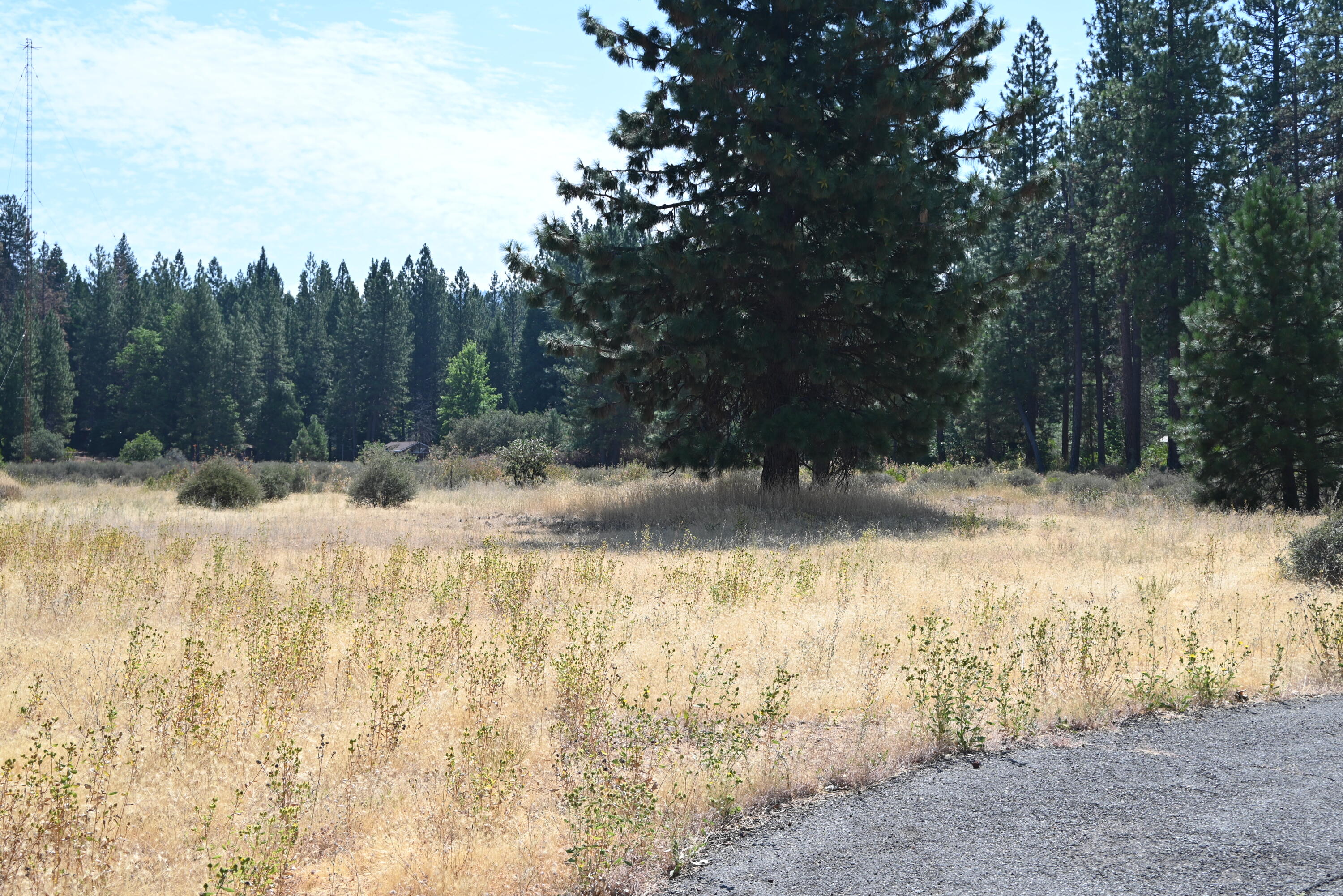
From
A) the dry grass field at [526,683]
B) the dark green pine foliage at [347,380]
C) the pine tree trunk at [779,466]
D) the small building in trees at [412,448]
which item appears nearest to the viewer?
the dry grass field at [526,683]

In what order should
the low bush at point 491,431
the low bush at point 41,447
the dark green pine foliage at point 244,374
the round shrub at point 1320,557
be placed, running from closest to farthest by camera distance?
the round shrub at point 1320,557 → the low bush at point 491,431 → the low bush at point 41,447 → the dark green pine foliage at point 244,374

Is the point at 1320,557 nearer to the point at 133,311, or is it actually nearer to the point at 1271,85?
the point at 1271,85

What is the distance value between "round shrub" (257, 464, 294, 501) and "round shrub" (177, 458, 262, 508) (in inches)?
26.5

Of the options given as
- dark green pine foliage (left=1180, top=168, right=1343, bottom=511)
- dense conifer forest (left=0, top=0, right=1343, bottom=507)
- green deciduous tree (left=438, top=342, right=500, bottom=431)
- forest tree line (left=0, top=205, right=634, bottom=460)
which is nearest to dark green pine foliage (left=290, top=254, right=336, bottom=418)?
forest tree line (left=0, top=205, right=634, bottom=460)

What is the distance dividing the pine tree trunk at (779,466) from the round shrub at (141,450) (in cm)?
4262

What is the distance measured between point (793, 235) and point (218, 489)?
14.9 metres

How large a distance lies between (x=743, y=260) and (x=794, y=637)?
11.5m

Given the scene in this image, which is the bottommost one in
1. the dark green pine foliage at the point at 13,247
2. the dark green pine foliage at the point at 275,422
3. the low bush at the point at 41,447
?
the low bush at the point at 41,447

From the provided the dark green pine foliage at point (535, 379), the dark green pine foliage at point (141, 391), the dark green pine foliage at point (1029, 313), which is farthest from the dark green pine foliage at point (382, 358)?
the dark green pine foliage at point (1029, 313)

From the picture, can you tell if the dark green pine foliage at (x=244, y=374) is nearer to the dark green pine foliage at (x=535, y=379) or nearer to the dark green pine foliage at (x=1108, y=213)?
the dark green pine foliage at (x=535, y=379)

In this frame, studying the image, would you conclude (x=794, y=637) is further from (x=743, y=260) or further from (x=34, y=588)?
(x=743, y=260)

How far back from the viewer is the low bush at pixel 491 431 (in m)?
54.4

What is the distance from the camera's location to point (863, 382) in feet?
64.2

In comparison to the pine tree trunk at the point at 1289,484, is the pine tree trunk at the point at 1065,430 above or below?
above
